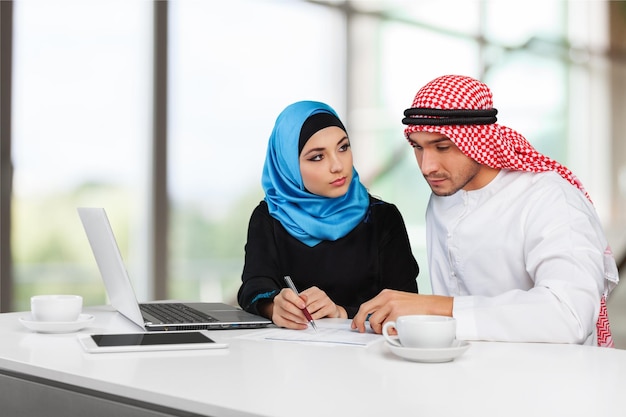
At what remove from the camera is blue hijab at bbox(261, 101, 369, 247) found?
85.7 inches

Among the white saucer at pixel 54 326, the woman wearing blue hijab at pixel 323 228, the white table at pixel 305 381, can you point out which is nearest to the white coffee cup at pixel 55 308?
the white saucer at pixel 54 326

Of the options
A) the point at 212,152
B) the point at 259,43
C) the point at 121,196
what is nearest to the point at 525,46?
the point at 259,43

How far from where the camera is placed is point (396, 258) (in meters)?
2.21

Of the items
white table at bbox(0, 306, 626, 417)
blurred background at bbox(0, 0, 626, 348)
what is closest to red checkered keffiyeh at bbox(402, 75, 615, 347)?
white table at bbox(0, 306, 626, 417)

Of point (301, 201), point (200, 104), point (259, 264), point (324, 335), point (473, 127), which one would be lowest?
point (324, 335)

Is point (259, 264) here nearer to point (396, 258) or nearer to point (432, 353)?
point (396, 258)

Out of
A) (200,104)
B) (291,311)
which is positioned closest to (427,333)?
(291,311)

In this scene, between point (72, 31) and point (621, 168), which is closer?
point (72, 31)

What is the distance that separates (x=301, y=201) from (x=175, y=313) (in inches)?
18.5

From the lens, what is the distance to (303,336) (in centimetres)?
167

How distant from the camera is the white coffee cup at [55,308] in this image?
1.75 m

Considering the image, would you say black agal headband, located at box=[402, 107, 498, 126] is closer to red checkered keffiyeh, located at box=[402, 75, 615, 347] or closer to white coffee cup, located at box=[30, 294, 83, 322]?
red checkered keffiyeh, located at box=[402, 75, 615, 347]

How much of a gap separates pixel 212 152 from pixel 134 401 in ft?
12.7

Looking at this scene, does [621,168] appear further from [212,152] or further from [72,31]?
[72,31]
